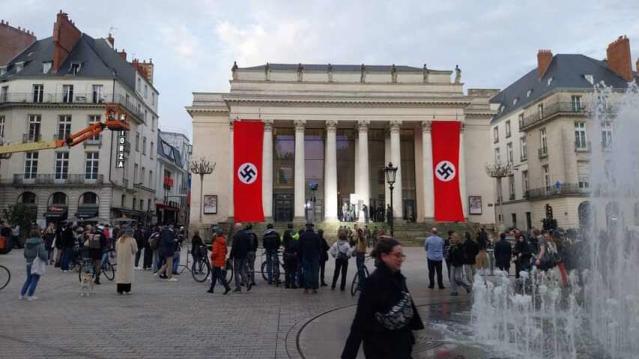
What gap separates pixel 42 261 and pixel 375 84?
36549 mm

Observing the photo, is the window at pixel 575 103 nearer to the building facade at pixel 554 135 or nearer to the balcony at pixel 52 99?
the building facade at pixel 554 135

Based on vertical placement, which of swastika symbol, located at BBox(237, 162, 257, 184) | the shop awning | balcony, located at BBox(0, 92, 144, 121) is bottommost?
the shop awning

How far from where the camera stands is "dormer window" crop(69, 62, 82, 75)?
46.9 metres

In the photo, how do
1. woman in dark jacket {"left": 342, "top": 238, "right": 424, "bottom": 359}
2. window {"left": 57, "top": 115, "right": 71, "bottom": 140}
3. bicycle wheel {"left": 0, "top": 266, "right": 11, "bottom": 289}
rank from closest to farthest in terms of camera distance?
woman in dark jacket {"left": 342, "top": 238, "right": 424, "bottom": 359} < bicycle wheel {"left": 0, "top": 266, "right": 11, "bottom": 289} < window {"left": 57, "top": 115, "right": 71, "bottom": 140}

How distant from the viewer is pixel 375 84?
4388 centimetres

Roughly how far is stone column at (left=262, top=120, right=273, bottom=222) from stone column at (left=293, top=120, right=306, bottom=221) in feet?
7.41

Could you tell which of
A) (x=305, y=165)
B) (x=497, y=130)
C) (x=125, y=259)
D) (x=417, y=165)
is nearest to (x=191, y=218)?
(x=305, y=165)

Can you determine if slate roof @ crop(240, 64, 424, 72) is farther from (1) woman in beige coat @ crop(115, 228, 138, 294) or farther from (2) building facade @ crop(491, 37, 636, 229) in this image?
(1) woman in beige coat @ crop(115, 228, 138, 294)

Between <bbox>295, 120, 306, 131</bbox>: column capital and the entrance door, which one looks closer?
<bbox>295, 120, 306, 131</bbox>: column capital

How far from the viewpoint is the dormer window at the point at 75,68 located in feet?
154

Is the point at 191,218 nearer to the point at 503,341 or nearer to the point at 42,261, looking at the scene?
the point at 42,261

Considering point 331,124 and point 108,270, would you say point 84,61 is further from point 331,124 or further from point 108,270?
point 108,270

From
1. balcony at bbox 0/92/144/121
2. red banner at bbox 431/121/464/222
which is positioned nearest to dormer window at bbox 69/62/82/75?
balcony at bbox 0/92/144/121

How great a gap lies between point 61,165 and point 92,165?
9.58 feet
